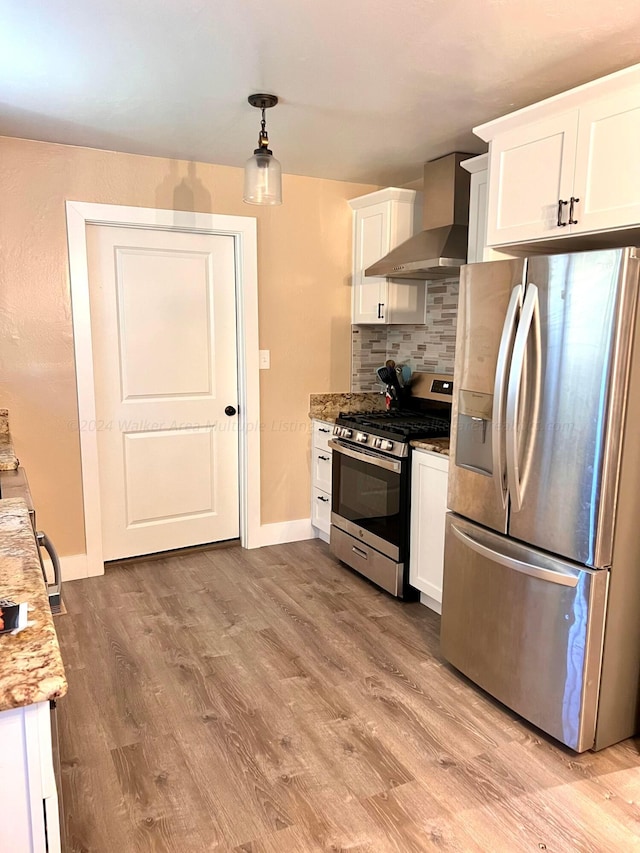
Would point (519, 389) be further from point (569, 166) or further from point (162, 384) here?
point (162, 384)

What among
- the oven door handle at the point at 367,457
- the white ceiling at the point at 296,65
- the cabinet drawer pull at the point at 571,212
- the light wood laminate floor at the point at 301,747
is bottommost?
the light wood laminate floor at the point at 301,747

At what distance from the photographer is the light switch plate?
3.74m

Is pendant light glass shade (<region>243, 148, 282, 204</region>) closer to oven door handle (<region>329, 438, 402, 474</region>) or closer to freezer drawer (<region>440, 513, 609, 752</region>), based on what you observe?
oven door handle (<region>329, 438, 402, 474</region>)

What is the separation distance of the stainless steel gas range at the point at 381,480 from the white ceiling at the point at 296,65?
1420 millimetres

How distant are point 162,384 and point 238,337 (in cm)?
54

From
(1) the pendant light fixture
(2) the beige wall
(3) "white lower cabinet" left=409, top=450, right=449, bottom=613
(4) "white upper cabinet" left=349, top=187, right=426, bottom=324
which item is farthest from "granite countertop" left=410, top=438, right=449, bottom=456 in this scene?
(1) the pendant light fixture

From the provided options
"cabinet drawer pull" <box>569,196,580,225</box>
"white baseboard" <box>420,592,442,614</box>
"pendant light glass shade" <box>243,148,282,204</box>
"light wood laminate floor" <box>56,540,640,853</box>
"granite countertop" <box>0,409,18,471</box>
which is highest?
"pendant light glass shade" <box>243,148,282,204</box>

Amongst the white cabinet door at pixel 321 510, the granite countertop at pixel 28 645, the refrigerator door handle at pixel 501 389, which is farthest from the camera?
the white cabinet door at pixel 321 510

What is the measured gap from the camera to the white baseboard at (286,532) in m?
3.93

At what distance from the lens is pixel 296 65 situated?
2.12 metres

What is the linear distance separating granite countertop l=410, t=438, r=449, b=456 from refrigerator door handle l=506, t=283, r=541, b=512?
0.64 m

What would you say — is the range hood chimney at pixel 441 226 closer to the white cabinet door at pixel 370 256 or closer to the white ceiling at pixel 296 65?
the white ceiling at pixel 296 65

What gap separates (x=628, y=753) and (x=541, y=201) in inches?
76.3

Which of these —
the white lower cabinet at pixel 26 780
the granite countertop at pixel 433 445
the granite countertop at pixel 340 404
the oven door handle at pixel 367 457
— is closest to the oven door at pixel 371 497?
the oven door handle at pixel 367 457
